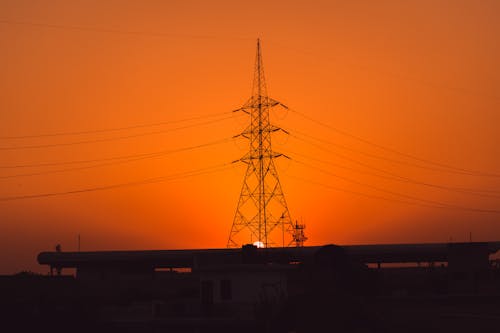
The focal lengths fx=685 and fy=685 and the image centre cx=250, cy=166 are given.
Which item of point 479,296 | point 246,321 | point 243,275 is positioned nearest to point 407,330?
point 246,321

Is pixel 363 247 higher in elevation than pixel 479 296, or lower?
higher

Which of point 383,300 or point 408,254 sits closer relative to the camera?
point 383,300

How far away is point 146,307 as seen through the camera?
4225 cm

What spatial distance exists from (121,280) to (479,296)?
33522 millimetres

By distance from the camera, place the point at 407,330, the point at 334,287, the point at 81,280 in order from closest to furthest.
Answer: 1. the point at 334,287
2. the point at 407,330
3. the point at 81,280

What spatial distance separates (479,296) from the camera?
49062 millimetres

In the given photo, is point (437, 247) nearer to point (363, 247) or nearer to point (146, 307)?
point (363, 247)

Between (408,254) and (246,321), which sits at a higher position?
(408,254)

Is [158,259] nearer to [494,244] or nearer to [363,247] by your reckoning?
[363,247]

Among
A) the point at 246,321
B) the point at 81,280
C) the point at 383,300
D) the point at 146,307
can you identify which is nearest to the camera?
the point at 246,321

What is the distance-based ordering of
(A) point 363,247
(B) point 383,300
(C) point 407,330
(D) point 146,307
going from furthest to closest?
(A) point 363,247 → (B) point 383,300 → (D) point 146,307 → (C) point 407,330

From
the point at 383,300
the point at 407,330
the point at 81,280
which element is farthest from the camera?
the point at 81,280

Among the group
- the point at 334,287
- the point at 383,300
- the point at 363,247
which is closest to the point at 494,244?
the point at 363,247

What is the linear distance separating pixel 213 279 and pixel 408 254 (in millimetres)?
25668
